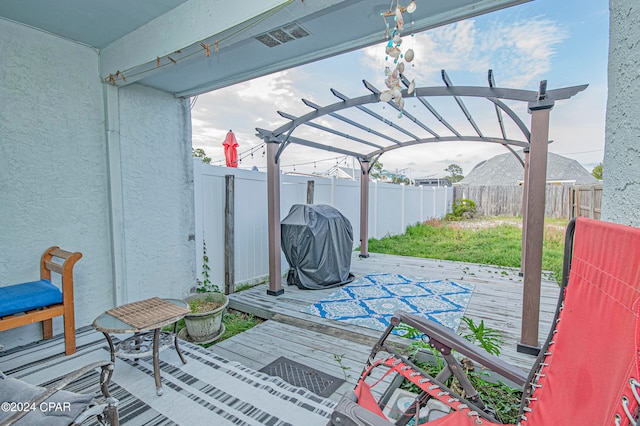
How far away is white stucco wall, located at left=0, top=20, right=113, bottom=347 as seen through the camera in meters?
2.57

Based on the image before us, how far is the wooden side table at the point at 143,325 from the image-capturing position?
206 centimetres

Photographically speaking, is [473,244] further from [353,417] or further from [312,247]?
[353,417]

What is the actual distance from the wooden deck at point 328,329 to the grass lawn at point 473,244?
127 centimetres

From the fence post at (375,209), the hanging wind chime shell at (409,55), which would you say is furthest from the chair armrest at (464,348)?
the fence post at (375,209)

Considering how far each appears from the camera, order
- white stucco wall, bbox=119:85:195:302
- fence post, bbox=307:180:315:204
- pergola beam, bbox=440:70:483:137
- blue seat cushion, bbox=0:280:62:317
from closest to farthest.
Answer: blue seat cushion, bbox=0:280:62:317 < pergola beam, bbox=440:70:483:137 < white stucco wall, bbox=119:85:195:302 < fence post, bbox=307:180:315:204

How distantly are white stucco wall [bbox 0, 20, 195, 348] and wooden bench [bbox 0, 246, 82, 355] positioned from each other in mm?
286

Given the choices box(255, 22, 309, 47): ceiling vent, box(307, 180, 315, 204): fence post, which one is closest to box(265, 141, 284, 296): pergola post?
box(307, 180, 315, 204): fence post

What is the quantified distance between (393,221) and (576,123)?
504cm

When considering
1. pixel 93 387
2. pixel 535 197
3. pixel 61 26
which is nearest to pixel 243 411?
pixel 93 387

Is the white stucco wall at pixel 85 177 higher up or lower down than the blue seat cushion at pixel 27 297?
higher up

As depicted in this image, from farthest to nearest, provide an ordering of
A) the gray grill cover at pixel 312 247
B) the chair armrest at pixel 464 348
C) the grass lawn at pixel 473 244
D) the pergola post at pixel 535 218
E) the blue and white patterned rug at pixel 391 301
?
the grass lawn at pixel 473 244
the gray grill cover at pixel 312 247
the blue and white patterned rug at pixel 391 301
the pergola post at pixel 535 218
the chair armrest at pixel 464 348

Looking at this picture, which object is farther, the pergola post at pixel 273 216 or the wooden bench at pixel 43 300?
the pergola post at pixel 273 216

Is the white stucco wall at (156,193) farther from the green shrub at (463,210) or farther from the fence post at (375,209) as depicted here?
the green shrub at (463,210)

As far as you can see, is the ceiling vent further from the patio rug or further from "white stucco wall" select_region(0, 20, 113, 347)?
the patio rug
